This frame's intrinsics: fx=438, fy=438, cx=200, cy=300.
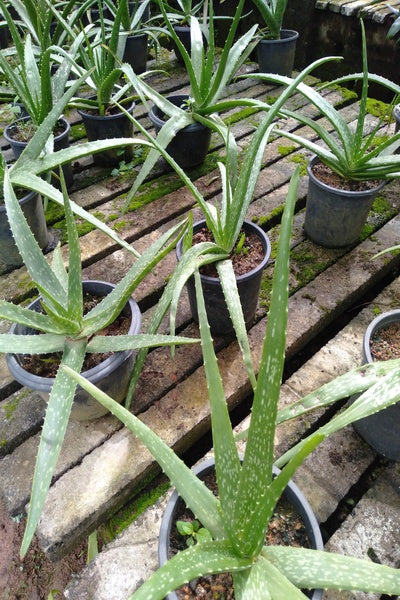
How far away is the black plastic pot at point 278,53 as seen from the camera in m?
2.15

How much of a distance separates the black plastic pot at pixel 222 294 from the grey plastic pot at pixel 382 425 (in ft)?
0.97

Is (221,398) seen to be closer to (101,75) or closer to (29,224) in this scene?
(29,224)

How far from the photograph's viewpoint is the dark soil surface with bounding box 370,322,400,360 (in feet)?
3.12

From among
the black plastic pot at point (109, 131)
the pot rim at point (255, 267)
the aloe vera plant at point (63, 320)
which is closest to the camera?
the aloe vera plant at point (63, 320)

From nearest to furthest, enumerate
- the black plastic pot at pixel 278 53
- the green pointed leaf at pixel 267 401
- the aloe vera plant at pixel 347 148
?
1. the green pointed leaf at pixel 267 401
2. the aloe vera plant at pixel 347 148
3. the black plastic pot at pixel 278 53

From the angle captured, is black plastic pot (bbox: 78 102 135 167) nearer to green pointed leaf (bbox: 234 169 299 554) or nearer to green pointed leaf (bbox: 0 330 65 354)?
green pointed leaf (bbox: 0 330 65 354)

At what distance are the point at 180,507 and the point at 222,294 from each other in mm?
505

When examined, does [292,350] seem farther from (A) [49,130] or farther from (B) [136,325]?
(A) [49,130]

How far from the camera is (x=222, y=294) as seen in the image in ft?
3.59

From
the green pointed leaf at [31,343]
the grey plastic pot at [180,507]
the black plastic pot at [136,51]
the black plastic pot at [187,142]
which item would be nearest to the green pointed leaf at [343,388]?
the grey plastic pot at [180,507]

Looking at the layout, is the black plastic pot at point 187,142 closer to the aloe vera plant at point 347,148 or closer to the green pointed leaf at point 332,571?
the aloe vera plant at point 347,148

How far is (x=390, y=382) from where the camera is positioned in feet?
2.22

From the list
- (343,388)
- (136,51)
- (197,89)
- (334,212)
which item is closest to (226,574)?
(343,388)

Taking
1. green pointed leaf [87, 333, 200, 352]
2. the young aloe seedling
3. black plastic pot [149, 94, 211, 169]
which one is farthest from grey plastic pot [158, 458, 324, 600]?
black plastic pot [149, 94, 211, 169]
